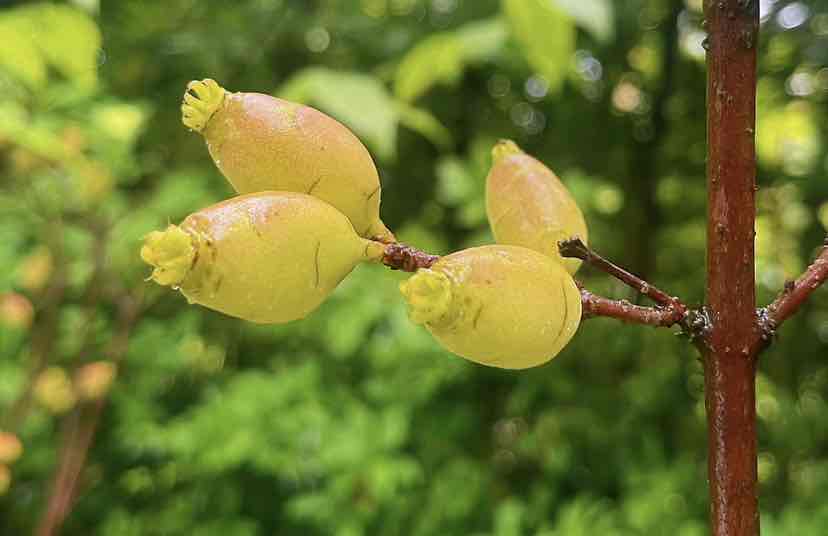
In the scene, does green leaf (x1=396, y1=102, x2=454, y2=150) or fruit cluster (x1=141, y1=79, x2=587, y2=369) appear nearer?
fruit cluster (x1=141, y1=79, x2=587, y2=369)

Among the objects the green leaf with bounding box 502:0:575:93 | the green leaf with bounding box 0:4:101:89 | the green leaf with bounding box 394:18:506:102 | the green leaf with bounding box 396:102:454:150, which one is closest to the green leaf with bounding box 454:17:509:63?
the green leaf with bounding box 394:18:506:102

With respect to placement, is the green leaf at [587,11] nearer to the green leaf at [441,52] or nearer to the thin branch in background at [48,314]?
the green leaf at [441,52]

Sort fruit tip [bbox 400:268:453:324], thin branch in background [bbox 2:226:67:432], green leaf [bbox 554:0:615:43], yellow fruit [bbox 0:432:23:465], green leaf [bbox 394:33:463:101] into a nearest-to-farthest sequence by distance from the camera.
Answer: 1. fruit tip [bbox 400:268:453:324]
2. green leaf [bbox 554:0:615:43]
3. green leaf [bbox 394:33:463:101]
4. yellow fruit [bbox 0:432:23:465]
5. thin branch in background [bbox 2:226:67:432]

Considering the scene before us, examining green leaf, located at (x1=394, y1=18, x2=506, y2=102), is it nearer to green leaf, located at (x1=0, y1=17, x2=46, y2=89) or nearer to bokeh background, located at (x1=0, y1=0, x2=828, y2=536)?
bokeh background, located at (x1=0, y1=0, x2=828, y2=536)

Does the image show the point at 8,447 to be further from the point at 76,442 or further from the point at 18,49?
the point at 18,49

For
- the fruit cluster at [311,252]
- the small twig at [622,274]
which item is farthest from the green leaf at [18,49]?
the small twig at [622,274]

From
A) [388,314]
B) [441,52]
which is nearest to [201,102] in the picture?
[441,52]
